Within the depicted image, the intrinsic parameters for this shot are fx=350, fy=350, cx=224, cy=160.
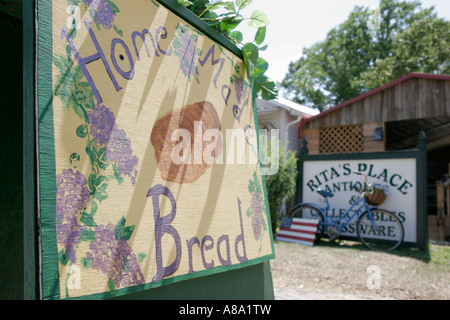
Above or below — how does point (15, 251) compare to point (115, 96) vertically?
below

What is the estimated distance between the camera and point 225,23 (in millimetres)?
1604

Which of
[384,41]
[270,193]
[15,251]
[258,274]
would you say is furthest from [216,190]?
[384,41]

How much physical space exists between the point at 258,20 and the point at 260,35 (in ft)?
0.28

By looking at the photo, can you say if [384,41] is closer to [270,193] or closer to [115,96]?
[270,193]

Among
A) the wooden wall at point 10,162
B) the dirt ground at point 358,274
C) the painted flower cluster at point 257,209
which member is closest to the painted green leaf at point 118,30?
the wooden wall at point 10,162

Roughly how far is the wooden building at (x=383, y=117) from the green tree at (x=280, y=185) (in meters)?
3.14

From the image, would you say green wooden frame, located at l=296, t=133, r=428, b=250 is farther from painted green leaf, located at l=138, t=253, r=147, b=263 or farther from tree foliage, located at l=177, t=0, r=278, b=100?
painted green leaf, located at l=138, t=253, r=147, b=263

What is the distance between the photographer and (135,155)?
1.11 m

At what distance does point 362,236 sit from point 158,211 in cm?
615

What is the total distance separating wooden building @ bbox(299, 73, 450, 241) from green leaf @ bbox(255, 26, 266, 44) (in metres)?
8.77

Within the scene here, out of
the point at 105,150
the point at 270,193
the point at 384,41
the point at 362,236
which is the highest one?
the point at 384,41

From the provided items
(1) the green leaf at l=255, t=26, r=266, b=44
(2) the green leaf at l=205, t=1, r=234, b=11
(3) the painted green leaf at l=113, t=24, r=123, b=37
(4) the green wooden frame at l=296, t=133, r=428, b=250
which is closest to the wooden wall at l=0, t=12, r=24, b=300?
(3) the painted green leaf at l=113, t=24, r=123, b=37

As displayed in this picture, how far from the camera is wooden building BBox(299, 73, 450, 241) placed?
8.95 m

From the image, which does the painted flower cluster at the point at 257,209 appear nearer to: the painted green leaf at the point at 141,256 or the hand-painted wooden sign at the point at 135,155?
the hand-painted wooden sign at the point at 135,155
